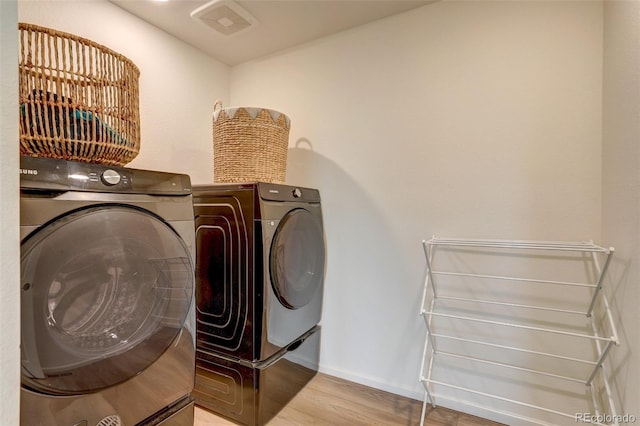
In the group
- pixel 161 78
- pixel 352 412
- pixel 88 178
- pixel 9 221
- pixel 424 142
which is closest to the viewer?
pixel 9 221

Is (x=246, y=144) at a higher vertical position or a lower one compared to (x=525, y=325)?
higher

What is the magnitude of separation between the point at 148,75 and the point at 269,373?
191 centimetres

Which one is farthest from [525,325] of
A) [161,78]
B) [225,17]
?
[161,78]

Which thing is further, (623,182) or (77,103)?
(623,182)

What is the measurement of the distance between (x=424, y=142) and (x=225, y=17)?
4.68ft

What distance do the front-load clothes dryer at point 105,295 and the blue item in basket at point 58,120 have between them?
0.14 metres

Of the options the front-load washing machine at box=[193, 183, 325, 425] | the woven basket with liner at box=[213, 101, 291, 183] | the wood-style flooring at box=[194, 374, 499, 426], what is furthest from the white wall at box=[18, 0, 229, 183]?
the wood-style flooring at box=[194, 374, 499, 426]

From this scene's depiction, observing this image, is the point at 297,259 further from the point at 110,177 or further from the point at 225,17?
the point at 225,17

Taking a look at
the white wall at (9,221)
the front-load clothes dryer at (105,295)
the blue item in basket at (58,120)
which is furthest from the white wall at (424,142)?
the white wall at (9,221)

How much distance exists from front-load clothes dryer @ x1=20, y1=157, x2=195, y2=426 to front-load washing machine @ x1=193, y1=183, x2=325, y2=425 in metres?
0.30

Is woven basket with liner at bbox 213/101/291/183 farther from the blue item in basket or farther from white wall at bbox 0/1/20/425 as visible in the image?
white wall at bbox 0/1/20/425

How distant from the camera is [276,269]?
4.89 feet

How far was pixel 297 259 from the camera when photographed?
1675mm

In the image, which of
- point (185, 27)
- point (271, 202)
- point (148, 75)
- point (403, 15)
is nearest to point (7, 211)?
point (271, 202)
